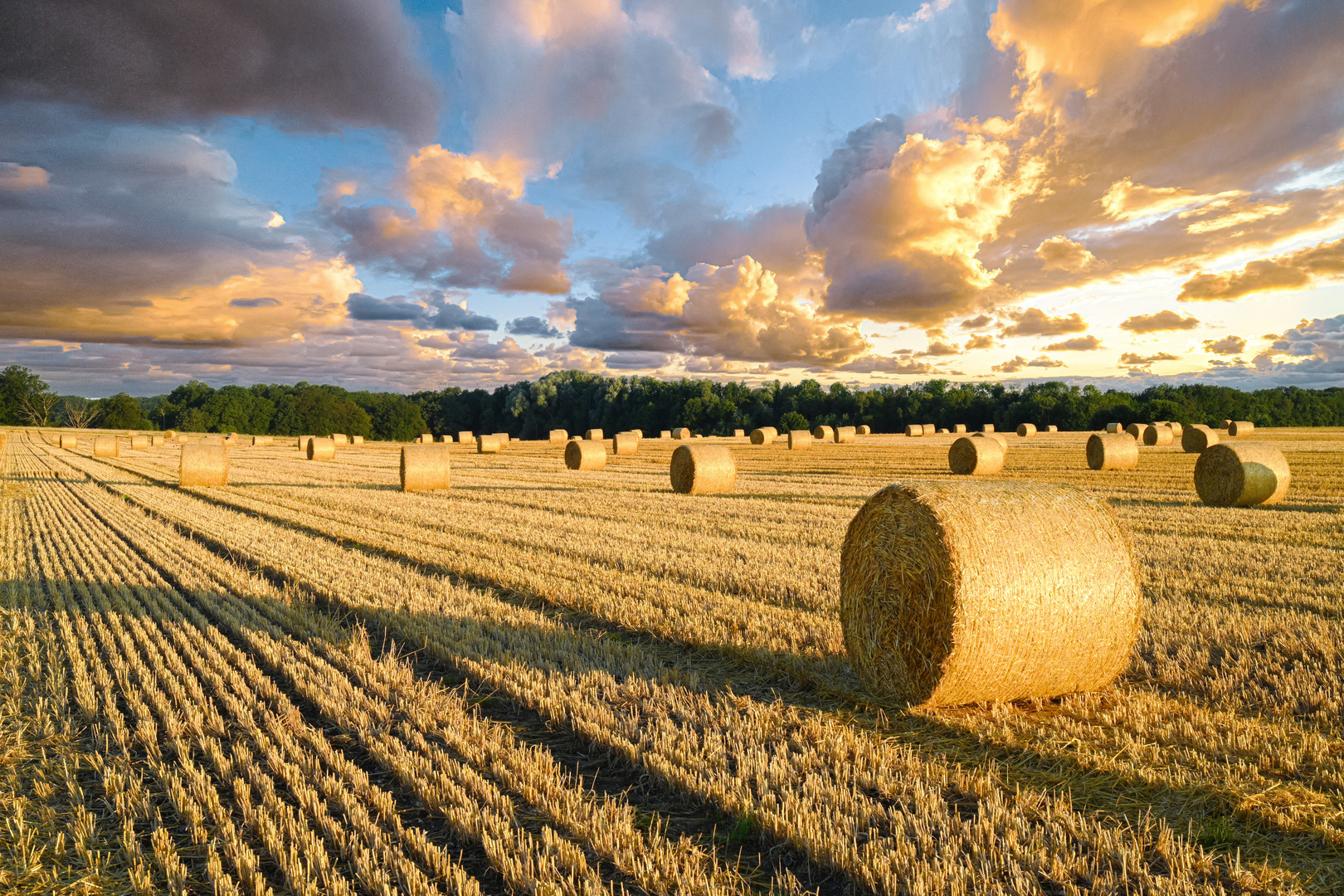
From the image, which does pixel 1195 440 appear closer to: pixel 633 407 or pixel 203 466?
pixel 203 466

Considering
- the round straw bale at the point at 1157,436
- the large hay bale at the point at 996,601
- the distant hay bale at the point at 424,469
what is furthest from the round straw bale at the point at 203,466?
the round straw bale at the point at 1157,436

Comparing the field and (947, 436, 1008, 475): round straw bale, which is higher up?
(947, 436, 1008, 475): round straw bale

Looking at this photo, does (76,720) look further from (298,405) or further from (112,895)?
(298,405)

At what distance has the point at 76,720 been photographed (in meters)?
5.20

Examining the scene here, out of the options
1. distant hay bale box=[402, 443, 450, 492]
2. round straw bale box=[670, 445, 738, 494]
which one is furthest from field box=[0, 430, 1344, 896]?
distant hay bale box=[402, 443, 450, 492]

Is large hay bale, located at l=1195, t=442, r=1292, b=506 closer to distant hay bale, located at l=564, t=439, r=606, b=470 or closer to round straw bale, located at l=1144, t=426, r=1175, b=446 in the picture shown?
distant hay bale, located at l=564, t=439, r=606, b=470

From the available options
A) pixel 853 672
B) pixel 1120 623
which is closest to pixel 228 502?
pixel 853 672

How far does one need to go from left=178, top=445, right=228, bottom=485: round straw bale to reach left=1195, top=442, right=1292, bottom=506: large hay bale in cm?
2517

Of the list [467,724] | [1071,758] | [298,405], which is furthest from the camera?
[298,405]

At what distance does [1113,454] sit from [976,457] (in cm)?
497

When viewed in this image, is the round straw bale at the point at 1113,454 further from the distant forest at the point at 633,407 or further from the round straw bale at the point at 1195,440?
the distant forest at the point at 633,407

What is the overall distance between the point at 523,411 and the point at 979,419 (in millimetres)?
63516

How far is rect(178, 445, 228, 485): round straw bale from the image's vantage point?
21.5m

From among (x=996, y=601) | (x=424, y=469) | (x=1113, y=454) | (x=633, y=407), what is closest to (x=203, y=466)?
(x=424, y=469)
